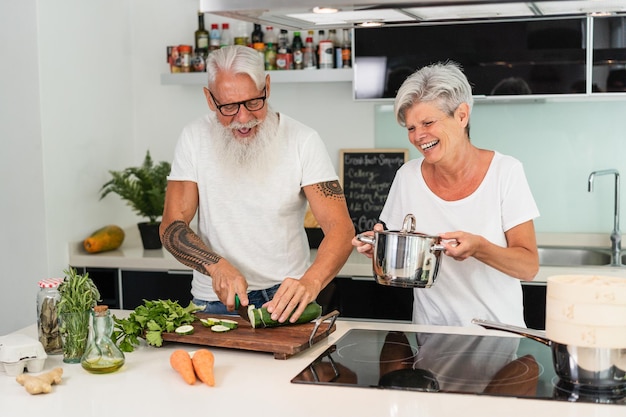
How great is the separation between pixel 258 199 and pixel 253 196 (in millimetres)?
19

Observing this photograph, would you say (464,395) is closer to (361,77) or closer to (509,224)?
(509,224)

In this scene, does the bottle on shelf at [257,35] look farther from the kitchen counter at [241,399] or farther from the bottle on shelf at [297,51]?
the kitchen counter at [241,399]

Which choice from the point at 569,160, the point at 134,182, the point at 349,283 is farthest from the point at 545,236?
the point at 134,182

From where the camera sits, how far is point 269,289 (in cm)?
282

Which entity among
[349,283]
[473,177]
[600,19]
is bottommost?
[349,283]

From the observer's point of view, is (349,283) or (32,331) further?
(349,283)

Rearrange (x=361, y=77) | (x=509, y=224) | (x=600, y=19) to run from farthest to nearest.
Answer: (x=361, y=77) < (x=600, y=19) < (x=509, y=224)

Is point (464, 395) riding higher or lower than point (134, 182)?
lower

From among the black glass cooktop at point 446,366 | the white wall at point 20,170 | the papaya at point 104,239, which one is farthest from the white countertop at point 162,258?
the black glass cooktop at point 446,366

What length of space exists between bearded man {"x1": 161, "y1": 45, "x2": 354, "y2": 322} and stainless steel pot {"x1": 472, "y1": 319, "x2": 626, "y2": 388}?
3.09ft

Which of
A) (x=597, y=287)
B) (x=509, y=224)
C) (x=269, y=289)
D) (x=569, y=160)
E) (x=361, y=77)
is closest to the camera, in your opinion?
(x=597, y=287)

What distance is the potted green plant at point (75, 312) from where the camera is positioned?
220cm

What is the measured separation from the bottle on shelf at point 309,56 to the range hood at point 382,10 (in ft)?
6.08

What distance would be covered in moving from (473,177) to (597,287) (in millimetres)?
812
